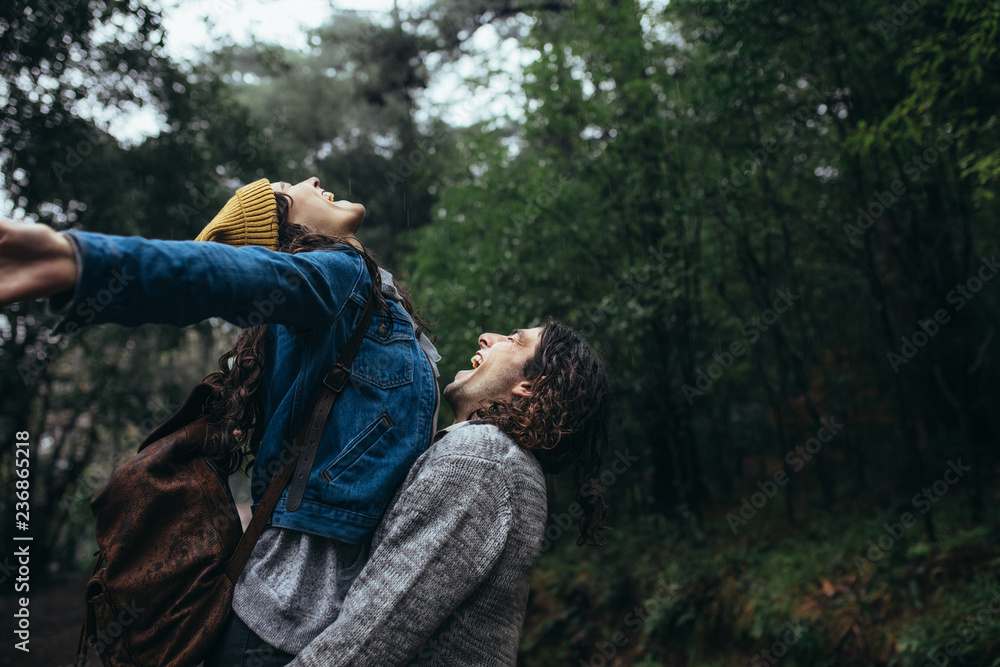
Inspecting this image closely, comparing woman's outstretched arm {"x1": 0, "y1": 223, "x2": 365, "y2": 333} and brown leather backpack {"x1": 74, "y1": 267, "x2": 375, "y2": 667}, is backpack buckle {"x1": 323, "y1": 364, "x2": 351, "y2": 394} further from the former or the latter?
woman's outstretched arm {"x1": 0, "y1": 223, "x2": 365, "y2": 333}

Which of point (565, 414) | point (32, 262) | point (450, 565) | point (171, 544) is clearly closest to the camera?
point (32, 262)

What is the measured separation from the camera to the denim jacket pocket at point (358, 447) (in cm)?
155

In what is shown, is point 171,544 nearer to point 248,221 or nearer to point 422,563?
point 422,563

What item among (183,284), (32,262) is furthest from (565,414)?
(32,262)

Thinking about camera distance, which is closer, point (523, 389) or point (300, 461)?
point (300, 461)

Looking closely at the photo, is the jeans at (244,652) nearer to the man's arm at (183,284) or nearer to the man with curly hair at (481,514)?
the man with curly hair at (481,514)

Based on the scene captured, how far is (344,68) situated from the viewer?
1490 centimetres

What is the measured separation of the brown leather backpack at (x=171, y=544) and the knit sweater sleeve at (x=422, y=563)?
28 centimetres

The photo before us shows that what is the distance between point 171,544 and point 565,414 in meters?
1.18

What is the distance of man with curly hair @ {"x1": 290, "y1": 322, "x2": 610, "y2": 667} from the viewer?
58.0 inches

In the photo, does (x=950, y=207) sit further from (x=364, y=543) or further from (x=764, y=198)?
(x=364, y=543)

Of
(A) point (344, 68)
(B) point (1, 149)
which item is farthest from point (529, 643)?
(A) point (344, 68)

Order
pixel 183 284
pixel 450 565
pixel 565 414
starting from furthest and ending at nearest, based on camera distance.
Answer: pixel 565 414 < pixel 450 565 < pixel 183 284

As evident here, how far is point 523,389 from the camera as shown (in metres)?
2.10
